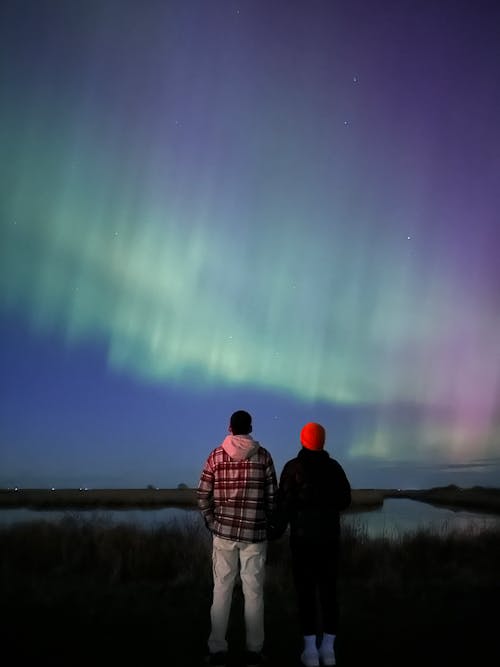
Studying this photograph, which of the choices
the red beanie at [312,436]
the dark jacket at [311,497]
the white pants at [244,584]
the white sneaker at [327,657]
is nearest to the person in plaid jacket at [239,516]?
the white pants at [244,584]

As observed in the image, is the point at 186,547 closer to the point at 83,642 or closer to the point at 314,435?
the point at 83,642

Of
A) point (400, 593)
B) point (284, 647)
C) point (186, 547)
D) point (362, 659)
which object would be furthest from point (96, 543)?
point (362, 659)

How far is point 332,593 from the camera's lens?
645 centimetres

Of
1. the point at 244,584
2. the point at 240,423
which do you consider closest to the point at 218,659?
the point at 244,584

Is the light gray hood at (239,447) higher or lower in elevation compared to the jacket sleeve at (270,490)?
higher

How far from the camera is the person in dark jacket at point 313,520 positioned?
21.1 feet

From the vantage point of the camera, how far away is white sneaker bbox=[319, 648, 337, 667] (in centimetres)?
614

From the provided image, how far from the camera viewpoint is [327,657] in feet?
20.2

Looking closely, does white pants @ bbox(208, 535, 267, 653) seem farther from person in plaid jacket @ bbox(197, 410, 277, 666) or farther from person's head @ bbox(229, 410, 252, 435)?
person's head @ bbox(229, 410, 252, 435)

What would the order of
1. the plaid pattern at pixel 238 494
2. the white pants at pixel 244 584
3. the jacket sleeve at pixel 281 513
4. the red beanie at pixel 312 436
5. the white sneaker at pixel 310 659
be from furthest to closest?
the red beanie at pixel 312 436 < the jacket sleeve at pixel 281 513 < the plaid pattern at pixel 238 494 < the white pants at pixel 244 584 < the white sneaker at pixel 310 659

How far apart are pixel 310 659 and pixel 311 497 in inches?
51.0

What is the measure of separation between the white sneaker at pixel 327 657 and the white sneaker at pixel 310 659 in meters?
0.10

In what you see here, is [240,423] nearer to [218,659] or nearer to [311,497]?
[311,497]

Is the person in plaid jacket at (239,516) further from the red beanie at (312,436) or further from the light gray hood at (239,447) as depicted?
the red beanie at (312,436)
